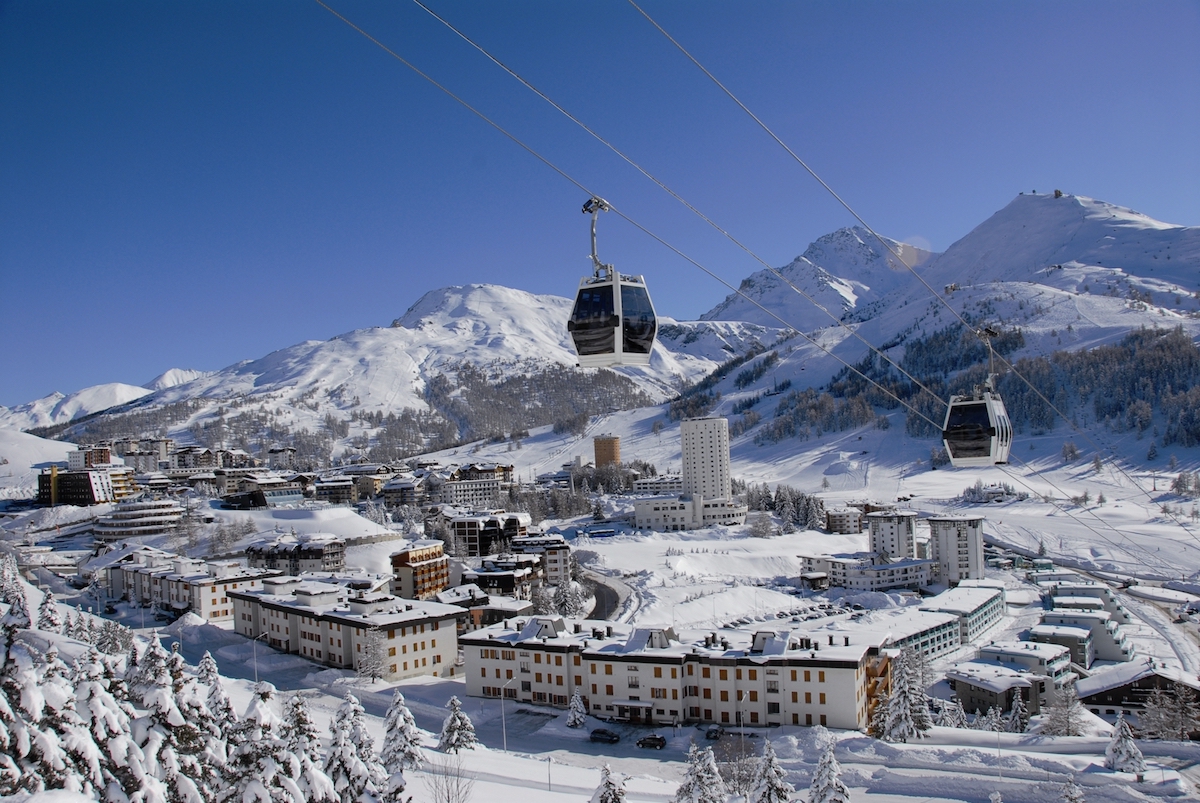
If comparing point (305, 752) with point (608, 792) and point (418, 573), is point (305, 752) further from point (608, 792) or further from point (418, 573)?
point (418, 573)

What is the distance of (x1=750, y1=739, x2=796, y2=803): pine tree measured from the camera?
35.1 ft

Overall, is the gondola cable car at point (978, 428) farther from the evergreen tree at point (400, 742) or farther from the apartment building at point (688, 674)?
the evergreen tree at point (400, 742)

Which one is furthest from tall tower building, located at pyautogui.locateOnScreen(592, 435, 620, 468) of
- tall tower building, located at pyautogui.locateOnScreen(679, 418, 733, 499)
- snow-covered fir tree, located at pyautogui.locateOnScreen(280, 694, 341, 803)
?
snow-covered fir tree, located at pyautogui.locateOnScreen(280, 694, 341, 803)

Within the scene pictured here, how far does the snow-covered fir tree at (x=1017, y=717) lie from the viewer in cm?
2080

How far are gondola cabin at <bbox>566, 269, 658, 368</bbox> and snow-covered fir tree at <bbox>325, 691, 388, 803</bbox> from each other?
504cm

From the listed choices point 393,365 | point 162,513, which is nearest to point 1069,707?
point 162,513

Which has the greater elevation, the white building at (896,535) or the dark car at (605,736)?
the white building at (896,535)

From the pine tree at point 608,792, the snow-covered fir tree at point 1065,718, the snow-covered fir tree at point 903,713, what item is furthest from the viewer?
the snow-covered fir tree at point 1065,718

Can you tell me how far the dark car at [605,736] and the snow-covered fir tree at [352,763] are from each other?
9057 millimetres

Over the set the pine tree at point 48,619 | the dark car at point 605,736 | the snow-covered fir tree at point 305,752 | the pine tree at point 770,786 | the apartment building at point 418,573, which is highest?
the snow-covered fir tree at point 305,752

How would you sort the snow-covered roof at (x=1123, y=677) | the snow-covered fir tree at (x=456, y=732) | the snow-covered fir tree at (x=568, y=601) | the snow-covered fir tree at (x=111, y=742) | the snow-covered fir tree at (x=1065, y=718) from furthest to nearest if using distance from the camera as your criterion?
the snow-covered fir tree at (x=568, y=601) < the snow-covered roof at (x=1123, y=677) < the snow-covered fir tree at (x=1065, y=718) < the snow-covered fir tree at (x=456, y=732) < the snow-covered fir tree at (x=111, y=742)

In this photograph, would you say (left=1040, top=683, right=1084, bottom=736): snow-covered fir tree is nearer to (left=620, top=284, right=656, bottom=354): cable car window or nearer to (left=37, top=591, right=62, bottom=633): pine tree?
(left=620, top=284, right=656, bottom=354): cable car window

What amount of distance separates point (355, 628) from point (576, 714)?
8200 mm

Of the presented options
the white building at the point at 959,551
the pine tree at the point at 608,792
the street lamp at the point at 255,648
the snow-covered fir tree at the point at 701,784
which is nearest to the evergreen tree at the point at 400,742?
the pine tree at the point at 608,792
